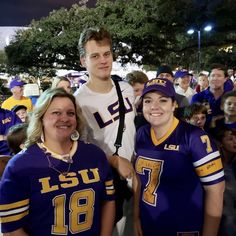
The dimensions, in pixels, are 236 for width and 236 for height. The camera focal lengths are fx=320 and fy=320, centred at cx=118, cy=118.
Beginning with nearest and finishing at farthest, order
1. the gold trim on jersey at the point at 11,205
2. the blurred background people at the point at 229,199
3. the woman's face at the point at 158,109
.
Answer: the gold trim on jersey at the point at 11,205 → the woman's face at the point at 158,109 → the blurred background people at the point at 229,199

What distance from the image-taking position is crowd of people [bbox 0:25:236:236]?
6.15 feet

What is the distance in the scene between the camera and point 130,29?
15.5 m

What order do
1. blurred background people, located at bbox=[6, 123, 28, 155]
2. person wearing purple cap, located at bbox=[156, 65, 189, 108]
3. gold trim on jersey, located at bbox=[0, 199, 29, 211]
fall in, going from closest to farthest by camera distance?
1. gold trim on jersey, located at bbox=[0, 199, 29, 211]
2. blurred background people, located at bbox=[6, 123, 28, 155]
3. person wearing purple cap, located at bbox=[156, 65, 189, 108]

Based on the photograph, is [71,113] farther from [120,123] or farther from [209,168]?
[209,168]

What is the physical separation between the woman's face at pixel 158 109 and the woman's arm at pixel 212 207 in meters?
0.53

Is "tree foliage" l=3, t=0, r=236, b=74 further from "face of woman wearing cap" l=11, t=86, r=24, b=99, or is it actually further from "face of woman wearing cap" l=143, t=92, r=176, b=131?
"face of woman wearing cap" l=143, t=92, r=176, b=131

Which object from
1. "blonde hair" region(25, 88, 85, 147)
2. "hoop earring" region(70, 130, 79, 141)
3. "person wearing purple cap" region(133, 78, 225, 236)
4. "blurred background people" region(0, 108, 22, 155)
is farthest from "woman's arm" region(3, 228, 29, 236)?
"blurred background people" region(0, 108, 22, 155)

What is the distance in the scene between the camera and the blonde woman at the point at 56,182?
6.03 ft

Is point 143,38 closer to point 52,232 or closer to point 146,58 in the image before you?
point 146,58

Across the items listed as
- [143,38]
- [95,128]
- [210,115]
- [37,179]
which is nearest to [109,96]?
[95,128]

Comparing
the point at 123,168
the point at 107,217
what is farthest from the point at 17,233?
the point at 123,168

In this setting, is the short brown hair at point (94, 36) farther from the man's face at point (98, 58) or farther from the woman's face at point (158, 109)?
the woman's face at point (158, 109)

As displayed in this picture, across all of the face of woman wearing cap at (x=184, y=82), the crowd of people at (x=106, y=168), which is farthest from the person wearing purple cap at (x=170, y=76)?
the crowd of people at (x=106, y=168)

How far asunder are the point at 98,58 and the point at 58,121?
759 mm
